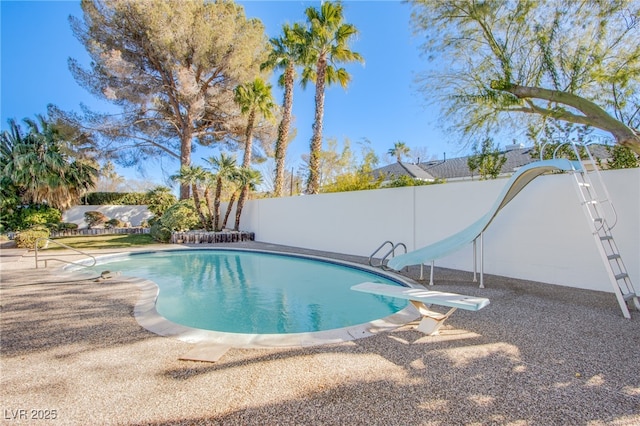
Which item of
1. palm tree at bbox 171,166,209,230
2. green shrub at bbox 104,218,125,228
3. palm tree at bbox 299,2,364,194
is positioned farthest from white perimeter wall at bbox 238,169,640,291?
green shrub at bbox 104,218,125,228

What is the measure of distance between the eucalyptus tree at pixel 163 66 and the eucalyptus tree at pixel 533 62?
12723 mm

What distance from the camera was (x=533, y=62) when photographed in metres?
7.95

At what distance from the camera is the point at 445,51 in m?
8.90

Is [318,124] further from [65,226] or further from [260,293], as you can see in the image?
[65,226]

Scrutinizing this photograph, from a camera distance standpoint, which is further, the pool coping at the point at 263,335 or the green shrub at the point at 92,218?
the green shrub at the point at 92,218

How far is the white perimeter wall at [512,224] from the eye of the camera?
600cm

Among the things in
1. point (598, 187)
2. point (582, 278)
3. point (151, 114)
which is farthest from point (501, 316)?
point (151, 114)

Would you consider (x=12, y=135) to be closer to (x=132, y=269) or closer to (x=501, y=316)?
(x=132, y=269)

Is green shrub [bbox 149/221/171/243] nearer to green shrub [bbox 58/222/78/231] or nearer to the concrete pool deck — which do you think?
green shrub [bbox 58/222/78/231]

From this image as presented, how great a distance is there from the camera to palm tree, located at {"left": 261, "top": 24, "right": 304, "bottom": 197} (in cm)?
1575

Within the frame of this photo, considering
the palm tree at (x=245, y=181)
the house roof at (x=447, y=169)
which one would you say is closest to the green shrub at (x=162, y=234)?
the palm tree at (x=245, y=181)

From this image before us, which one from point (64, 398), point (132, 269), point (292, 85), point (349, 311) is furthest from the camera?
point (292, 85)

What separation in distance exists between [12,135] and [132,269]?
1627 centimetres

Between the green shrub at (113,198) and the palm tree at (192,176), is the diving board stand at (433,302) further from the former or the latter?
the green shrub at (113,198)
